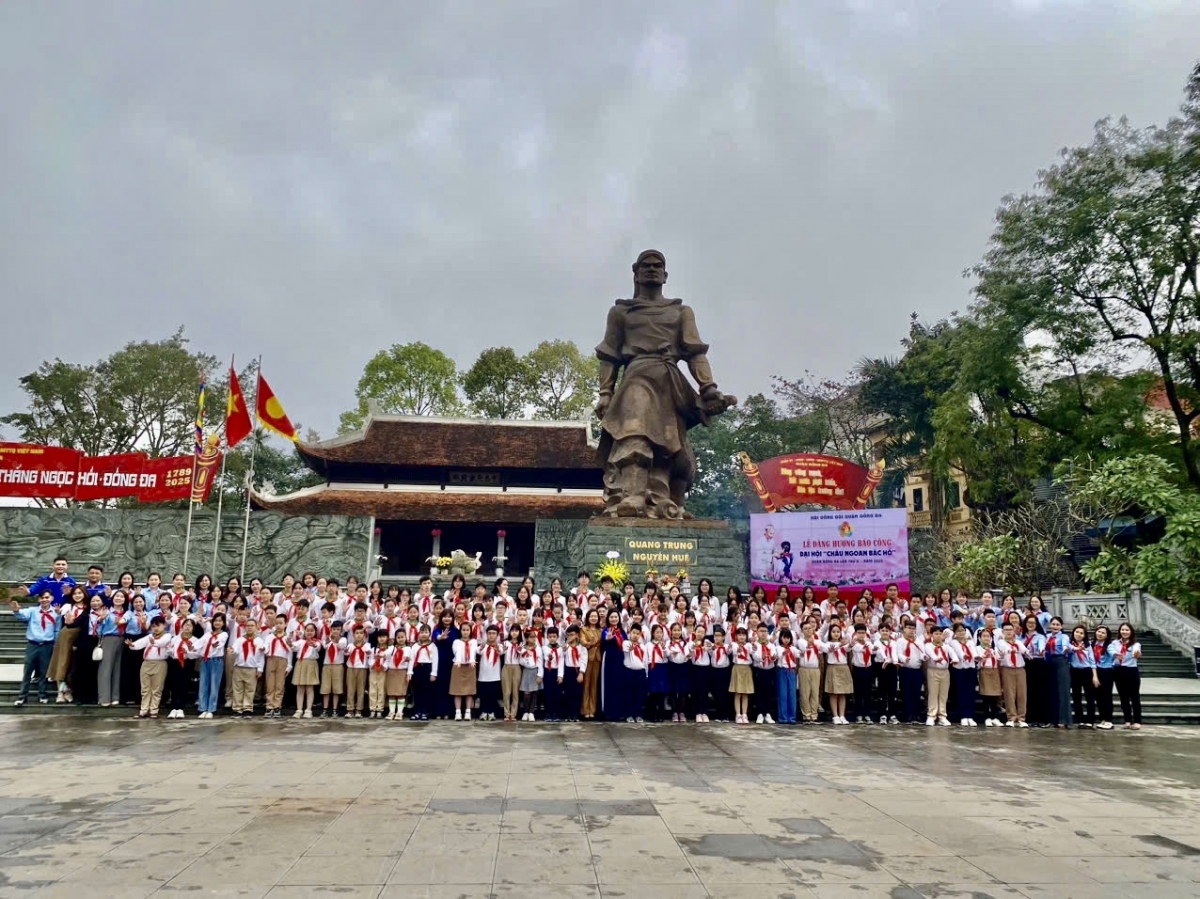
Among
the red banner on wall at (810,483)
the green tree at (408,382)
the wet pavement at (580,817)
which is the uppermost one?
the green tree at (408,382)

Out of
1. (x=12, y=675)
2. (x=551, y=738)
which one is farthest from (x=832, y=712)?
(x=12, y=675)

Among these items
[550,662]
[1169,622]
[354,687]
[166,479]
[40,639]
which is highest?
[166,479]

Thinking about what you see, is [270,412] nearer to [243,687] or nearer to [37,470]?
[37,470]

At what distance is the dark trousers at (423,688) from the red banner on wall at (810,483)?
48.5 ft

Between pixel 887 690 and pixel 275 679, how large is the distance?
666cm

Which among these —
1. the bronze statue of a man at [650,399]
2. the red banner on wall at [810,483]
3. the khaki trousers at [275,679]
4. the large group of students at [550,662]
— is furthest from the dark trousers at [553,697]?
the red banner on wall at [810,483]

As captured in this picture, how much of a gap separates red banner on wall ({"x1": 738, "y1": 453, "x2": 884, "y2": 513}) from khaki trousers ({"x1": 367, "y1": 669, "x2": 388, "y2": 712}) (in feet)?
49.3

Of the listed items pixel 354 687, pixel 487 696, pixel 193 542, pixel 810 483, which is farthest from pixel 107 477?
pixel 810 483

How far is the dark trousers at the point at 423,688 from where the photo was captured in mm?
8594

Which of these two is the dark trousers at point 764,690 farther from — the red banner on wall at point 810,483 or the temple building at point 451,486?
the temple building at point 451,486

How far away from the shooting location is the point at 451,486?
83.9ft

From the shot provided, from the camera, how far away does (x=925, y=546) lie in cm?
2244

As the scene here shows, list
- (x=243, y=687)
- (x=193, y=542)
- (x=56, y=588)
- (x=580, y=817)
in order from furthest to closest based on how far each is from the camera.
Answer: (x=193, y=542) < (x=56, y=588) < (x=243, y=687) < (x=580, y=817)

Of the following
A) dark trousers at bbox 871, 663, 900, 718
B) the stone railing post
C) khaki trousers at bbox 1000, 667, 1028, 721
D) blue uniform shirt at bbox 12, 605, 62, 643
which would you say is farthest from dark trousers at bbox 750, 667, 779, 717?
the stone railing post
